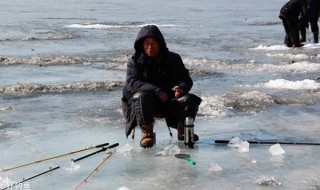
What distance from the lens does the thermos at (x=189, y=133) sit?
217 inches

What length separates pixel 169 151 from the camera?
538cm

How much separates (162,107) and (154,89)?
1.01ft

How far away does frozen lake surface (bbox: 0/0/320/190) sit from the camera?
15.5 ft

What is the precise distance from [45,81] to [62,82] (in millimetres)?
342

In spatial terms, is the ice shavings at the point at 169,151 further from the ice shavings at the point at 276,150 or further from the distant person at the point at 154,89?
the ice shavings at the point at 276,150

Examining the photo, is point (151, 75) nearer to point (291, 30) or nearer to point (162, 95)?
point (162, 95)

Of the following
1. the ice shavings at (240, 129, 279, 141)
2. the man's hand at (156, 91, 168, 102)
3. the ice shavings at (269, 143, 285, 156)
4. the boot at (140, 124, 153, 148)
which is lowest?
the ice shavings at (240, 129, 279, 141)

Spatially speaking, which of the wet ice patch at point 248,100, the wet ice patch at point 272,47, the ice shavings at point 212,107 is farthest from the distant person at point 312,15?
the ice shavings at point 212,107

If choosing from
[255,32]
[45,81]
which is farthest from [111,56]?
[255,32]

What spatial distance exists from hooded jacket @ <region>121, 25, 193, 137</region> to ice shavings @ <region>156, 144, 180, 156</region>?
0.48 m

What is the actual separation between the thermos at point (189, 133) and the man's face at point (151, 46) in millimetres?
771

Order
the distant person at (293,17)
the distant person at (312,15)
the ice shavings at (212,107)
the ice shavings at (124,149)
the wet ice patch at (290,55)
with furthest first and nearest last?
the distant person at (312,15), the distant person at (293,17), the wet ice patch at (290,55), the ice shavings at (212,107), the ice shavings at (124,149)

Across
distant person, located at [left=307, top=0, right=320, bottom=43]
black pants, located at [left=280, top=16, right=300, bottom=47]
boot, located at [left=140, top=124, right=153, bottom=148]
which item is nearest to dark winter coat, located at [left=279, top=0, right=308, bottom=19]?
black pants, located at [left=280, top=16, right=300, bottom=47]

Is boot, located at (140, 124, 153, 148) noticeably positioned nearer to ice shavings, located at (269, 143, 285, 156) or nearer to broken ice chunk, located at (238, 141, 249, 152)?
broken ice chunk, located at (238, 141, 249, 152)
